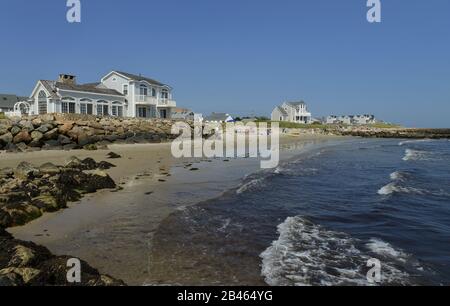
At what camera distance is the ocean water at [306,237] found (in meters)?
7.56

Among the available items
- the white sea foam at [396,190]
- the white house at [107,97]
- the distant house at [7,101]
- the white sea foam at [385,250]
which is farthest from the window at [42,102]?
the white sea foam at [385,250]

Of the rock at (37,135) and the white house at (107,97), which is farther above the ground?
the white house at (107,97)

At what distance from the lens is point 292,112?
407ft

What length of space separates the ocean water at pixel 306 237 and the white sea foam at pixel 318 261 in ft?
0.06

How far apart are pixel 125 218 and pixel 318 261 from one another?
5.72 meters

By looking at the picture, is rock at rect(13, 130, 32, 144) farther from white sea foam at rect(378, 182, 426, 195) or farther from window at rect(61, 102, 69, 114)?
white sea foam at rect(378, 182, 426, 195)

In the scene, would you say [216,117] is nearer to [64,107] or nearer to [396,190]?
[64,107]

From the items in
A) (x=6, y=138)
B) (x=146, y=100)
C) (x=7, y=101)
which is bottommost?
(x=6, y=138)

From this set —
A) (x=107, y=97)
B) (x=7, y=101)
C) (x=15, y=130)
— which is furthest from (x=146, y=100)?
(x=7, y=101)

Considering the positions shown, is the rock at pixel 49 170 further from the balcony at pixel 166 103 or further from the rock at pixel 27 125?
the balcony at pixel 166 103

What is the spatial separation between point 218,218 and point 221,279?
15.4 feet

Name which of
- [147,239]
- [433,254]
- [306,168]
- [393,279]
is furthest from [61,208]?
[306,168]
